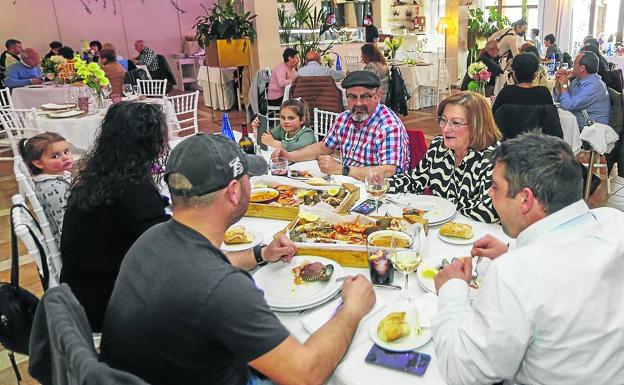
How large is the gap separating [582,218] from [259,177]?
1.60 m

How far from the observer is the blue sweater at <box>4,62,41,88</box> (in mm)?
6996

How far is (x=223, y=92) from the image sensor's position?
885 cm

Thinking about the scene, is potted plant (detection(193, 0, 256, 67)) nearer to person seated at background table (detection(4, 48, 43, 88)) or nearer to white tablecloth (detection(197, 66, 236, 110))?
white tablecloth (detection(197, 66, 236, 110))

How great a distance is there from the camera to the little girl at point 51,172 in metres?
2.32

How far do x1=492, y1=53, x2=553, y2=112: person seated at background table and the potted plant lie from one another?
4462 millimetres

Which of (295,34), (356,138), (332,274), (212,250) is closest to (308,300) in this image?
(332,274)

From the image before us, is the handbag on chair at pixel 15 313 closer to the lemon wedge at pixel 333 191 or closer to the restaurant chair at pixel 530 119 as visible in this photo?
the lemon wedge at pixel 333 191

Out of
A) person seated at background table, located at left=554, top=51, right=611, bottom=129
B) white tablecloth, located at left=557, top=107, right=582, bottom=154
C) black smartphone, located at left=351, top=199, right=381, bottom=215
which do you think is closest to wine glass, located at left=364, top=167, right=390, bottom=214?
black smartphone, located at left=351, top=199, right=381, bottom=215

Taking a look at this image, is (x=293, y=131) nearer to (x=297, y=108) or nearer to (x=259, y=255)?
(x=297, y=108)

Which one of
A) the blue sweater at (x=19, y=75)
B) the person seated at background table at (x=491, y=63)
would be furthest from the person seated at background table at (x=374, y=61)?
the blue sweater at (x=19, y=75)

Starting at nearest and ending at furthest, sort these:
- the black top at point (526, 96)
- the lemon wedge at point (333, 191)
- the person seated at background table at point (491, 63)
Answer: the lemon wedge at point (333, 191), the black top at point (526, 96), the person seated at background table at point (491, 63)

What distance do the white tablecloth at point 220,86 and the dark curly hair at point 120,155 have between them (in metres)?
7.08

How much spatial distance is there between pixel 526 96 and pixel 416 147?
146 centimetres

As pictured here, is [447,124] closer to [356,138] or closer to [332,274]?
[356,138]
